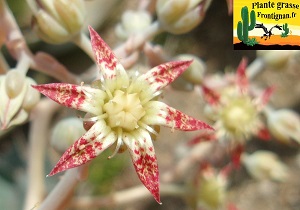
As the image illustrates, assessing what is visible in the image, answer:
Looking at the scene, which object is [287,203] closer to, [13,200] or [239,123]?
[239,123]

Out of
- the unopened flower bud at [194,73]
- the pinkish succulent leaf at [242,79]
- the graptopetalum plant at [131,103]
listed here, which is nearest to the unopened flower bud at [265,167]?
the graptopetalum plant at [131,103]

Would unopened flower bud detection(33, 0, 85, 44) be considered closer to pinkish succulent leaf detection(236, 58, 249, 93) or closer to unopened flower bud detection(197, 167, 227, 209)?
pinkish succulent leaf detection(236, 58, 249, 93)

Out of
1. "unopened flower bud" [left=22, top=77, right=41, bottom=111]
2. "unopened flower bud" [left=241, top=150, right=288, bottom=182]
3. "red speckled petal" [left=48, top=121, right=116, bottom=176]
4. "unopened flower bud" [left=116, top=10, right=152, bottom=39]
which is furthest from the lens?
"unopened flower bud" [left=241, top=150, right=288, bottom=182]

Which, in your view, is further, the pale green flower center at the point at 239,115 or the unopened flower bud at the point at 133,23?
the pale green flower center at the point at 239,115

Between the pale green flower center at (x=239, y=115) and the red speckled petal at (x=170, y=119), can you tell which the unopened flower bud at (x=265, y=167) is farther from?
the red speckled petal at (x=170, y=119)

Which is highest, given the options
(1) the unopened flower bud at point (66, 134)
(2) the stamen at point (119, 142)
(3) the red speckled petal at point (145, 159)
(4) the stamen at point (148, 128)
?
(2) the stamen at point (119, 142)

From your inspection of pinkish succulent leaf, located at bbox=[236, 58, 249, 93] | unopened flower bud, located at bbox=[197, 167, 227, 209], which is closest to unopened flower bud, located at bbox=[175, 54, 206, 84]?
pinkish succulent leaf, located at bbox=[236, 58, 249, 93]

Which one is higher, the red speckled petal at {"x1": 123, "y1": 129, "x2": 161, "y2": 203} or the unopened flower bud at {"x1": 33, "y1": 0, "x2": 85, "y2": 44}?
the unopened flower bud at {"x1": 33, "y1": 0, "x2": 85, "y2": 44}
